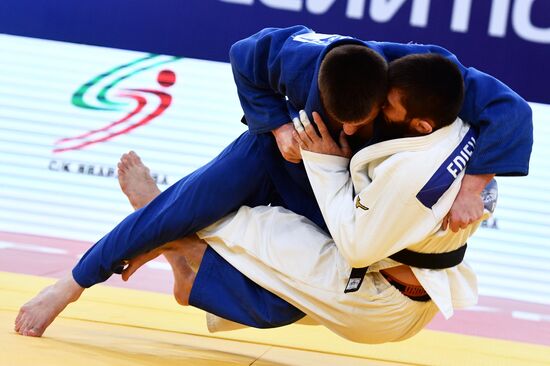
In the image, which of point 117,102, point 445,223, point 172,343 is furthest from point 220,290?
point 117,102

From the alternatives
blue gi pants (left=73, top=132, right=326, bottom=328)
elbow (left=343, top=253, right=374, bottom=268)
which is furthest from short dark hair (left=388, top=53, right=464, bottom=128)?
blue gi pants (left=73, top=132, right=326, bottom=328)

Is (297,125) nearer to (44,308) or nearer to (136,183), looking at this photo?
(136,183)

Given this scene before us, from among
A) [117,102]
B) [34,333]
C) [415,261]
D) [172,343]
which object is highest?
[415,261]

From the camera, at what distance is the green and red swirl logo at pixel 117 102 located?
6137 mm

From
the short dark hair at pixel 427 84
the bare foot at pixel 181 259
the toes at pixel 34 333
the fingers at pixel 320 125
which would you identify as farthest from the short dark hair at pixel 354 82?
the toes at pixel 34 333

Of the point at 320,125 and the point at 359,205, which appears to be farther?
the point at 320,125

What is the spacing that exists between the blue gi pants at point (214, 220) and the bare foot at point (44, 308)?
42 millimetres

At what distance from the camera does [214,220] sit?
7.84 feet

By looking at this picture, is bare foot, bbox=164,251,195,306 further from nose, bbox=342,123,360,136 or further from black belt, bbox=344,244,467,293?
nose, bbox=342,123,360,136

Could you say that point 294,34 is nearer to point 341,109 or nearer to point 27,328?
point 341,109

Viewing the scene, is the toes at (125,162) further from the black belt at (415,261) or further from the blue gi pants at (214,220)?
the black belt at (415,261)

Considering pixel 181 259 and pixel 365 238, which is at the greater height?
pixel 365 238

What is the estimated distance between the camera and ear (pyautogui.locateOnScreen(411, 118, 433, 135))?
2016mm

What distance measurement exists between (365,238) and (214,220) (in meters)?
0.52
